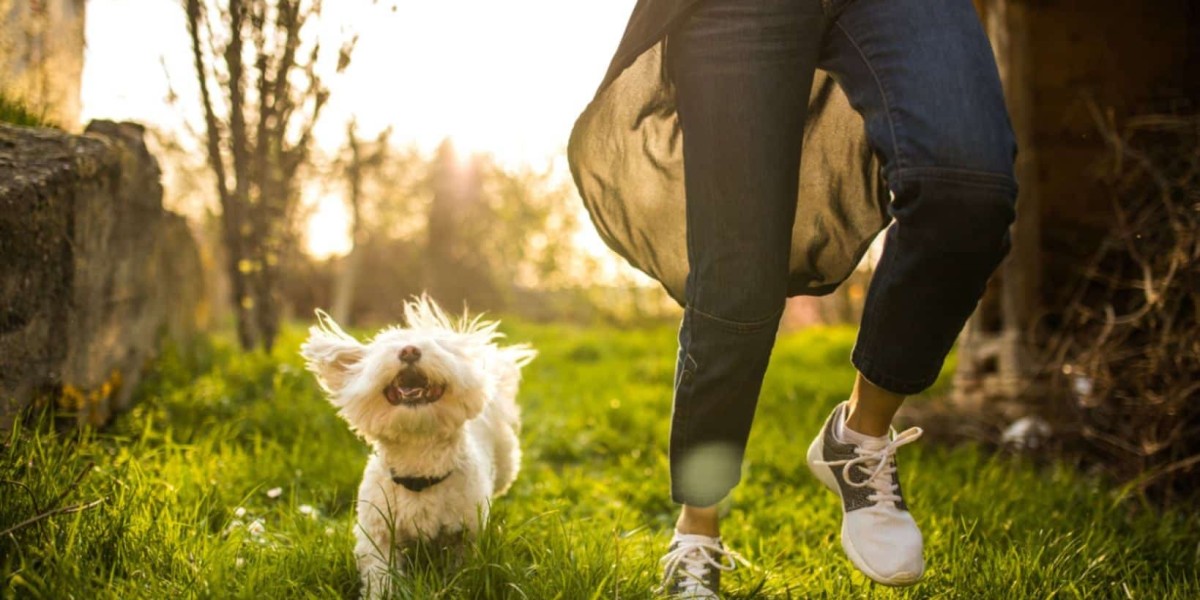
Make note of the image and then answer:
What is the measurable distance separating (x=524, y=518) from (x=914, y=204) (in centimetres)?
177

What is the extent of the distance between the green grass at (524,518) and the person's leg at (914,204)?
361mm

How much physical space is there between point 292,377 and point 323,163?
3.30 meters

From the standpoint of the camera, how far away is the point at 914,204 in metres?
1.75

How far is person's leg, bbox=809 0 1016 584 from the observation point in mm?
1715

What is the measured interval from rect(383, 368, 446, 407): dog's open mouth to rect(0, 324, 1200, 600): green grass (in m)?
0.37

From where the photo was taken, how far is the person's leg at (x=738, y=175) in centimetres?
194

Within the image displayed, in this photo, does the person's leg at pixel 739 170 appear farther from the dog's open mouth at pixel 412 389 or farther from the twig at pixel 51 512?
the twig at pixel 51 512

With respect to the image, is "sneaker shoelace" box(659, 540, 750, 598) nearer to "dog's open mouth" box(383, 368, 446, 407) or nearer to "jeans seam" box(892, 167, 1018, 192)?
"dog's open mouth" box(383, 368, 446, 407)

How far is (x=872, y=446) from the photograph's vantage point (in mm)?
2047

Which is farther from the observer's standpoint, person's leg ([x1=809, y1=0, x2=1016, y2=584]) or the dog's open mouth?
the dog's open mouth

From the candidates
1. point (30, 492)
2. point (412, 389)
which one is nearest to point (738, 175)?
point (412, 389)

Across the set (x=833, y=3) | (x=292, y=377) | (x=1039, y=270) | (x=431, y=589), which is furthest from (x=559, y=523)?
(x=1039, y=270)

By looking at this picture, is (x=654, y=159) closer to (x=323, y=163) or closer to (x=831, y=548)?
(x=831, y=548)

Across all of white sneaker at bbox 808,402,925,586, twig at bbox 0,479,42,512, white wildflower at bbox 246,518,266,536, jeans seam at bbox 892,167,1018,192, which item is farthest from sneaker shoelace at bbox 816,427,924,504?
twig at bbox 0,479,42,512
